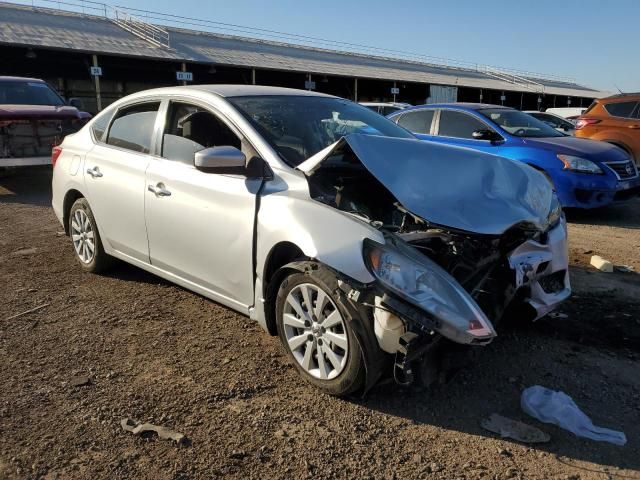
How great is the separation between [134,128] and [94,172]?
59 cm

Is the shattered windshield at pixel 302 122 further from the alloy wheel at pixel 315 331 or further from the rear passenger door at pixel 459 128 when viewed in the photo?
the rear passenger door at pixel 459 128

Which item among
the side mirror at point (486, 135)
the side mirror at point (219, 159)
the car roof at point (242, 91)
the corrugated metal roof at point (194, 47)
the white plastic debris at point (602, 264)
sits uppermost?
the corrugated metal roof at point (194, 47)

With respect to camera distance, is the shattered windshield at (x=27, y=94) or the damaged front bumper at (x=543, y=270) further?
the shattered windshield at (x=27, y=94)

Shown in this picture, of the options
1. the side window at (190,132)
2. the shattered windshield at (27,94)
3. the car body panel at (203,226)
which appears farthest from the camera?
the shattered windshield at (27,94)

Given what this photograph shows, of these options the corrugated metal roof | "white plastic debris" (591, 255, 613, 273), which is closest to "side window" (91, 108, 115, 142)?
Answer: "white plastic debris" (591, 255, 613, 273)

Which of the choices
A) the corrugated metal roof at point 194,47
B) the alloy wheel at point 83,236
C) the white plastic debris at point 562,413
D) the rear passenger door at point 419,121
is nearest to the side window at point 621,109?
the rear passenger door at point 419,121

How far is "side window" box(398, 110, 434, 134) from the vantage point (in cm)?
879

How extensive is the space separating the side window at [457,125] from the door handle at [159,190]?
5.62 metres

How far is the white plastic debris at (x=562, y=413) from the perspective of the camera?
271cm

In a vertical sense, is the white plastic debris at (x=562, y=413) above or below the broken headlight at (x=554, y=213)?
below

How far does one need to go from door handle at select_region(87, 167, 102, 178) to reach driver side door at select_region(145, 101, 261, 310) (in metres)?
0.83

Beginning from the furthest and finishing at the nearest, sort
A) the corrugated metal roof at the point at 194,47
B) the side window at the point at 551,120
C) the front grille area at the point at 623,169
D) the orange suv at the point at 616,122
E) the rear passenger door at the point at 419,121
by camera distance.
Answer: the corrugated metal roof at the point at 194,47, the side window at the point at 551,120, the orange suv at the point at 616,122, the rear passenger door at the point at 419,121, the front grille area at the point at 623,169

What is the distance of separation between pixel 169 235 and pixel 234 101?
1069 millimetres

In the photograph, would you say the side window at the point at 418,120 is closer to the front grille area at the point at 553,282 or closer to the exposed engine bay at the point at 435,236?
the front grille area at the point at 553,282
